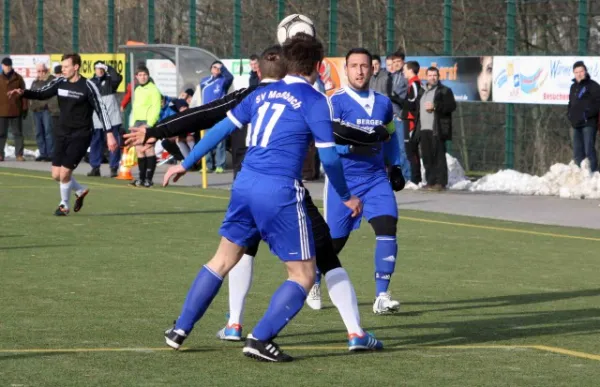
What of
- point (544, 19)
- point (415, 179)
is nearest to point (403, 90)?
point (415, 179)

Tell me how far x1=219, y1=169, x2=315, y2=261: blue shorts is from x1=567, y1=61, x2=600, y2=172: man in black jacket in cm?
1396

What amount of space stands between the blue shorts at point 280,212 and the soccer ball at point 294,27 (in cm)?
123

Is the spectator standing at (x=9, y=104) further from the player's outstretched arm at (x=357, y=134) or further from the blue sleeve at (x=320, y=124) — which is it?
the blue sleeve at (x=320, y=124)

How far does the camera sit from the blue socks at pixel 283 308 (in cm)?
784

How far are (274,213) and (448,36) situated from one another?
17.8 meters

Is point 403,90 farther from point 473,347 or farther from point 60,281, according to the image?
point 473,347

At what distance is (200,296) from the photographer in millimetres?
8086

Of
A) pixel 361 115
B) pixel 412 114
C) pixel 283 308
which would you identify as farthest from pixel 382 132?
pixel 412 114

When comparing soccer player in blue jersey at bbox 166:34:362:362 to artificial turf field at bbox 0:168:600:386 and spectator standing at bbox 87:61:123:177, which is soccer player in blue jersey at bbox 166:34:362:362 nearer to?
artificial turf field at bbox 0:168:600:386

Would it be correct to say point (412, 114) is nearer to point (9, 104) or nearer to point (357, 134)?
point (9, 104)

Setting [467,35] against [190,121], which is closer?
[190,121]

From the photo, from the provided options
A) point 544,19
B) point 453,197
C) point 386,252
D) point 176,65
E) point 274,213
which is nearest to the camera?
point 274,213

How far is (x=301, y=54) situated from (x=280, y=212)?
35.8 inches

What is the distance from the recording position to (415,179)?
22.9m
